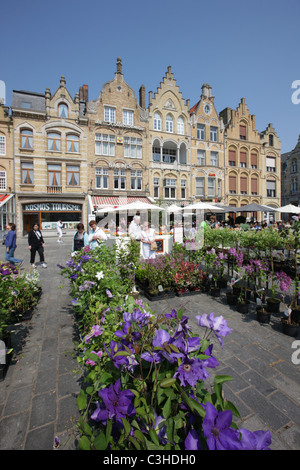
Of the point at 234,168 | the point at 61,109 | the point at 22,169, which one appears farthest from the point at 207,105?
the point at 22,169

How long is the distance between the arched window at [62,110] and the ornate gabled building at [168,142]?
8.98 metres

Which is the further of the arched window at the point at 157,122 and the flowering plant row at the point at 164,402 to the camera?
the arched window at the point at 157,122

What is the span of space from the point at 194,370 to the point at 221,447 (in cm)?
31

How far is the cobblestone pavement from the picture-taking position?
200 centimetres

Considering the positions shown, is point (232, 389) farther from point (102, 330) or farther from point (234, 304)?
point (234, 304)

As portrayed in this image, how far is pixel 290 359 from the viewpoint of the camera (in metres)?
3.03

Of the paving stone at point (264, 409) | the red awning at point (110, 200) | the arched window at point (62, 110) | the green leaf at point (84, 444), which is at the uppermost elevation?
the arched window at point (62, 110)

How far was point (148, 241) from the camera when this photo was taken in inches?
253

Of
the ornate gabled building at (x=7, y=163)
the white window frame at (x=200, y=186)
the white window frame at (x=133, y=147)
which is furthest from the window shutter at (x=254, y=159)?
the ornate gabled building at (x=7, y=163)

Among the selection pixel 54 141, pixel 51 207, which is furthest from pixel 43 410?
pixel 54 141

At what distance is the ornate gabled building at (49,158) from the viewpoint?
66.7 feet

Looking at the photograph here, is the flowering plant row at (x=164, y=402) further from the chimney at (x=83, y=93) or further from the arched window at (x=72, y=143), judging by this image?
the chimney at (x=83, y=93)

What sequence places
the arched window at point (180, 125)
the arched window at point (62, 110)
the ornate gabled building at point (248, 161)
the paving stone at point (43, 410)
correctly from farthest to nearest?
the ornate gabled building at point (248, 161) < the arched window at point (180, 125) < the arched window at point (62, 110) < the paving stone at point (43, 410)

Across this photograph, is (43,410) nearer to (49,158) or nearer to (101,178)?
(101,178)
